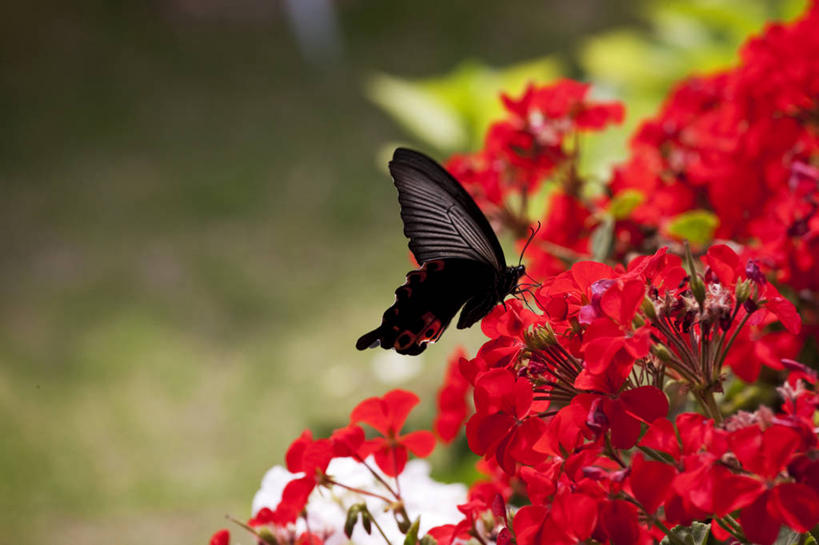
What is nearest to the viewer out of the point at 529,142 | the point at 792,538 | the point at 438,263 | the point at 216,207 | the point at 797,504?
the point at 797,504

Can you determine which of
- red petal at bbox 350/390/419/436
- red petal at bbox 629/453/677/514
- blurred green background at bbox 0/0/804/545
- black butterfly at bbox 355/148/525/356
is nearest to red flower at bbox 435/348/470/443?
black butterfly at bbox 355/148/525/356

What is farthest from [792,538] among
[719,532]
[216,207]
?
[216,207]

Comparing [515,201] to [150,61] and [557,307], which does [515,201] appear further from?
[150,61]

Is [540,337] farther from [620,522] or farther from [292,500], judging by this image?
[292,500]

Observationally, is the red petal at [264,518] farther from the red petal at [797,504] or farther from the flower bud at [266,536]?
the red petal at [797,504]

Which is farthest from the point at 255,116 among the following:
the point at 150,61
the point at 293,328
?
the point at 293,328

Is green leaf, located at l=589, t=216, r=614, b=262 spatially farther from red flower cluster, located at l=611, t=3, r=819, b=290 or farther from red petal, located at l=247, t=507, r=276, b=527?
red petal, located at l=247, t=507, r=276, b=527
